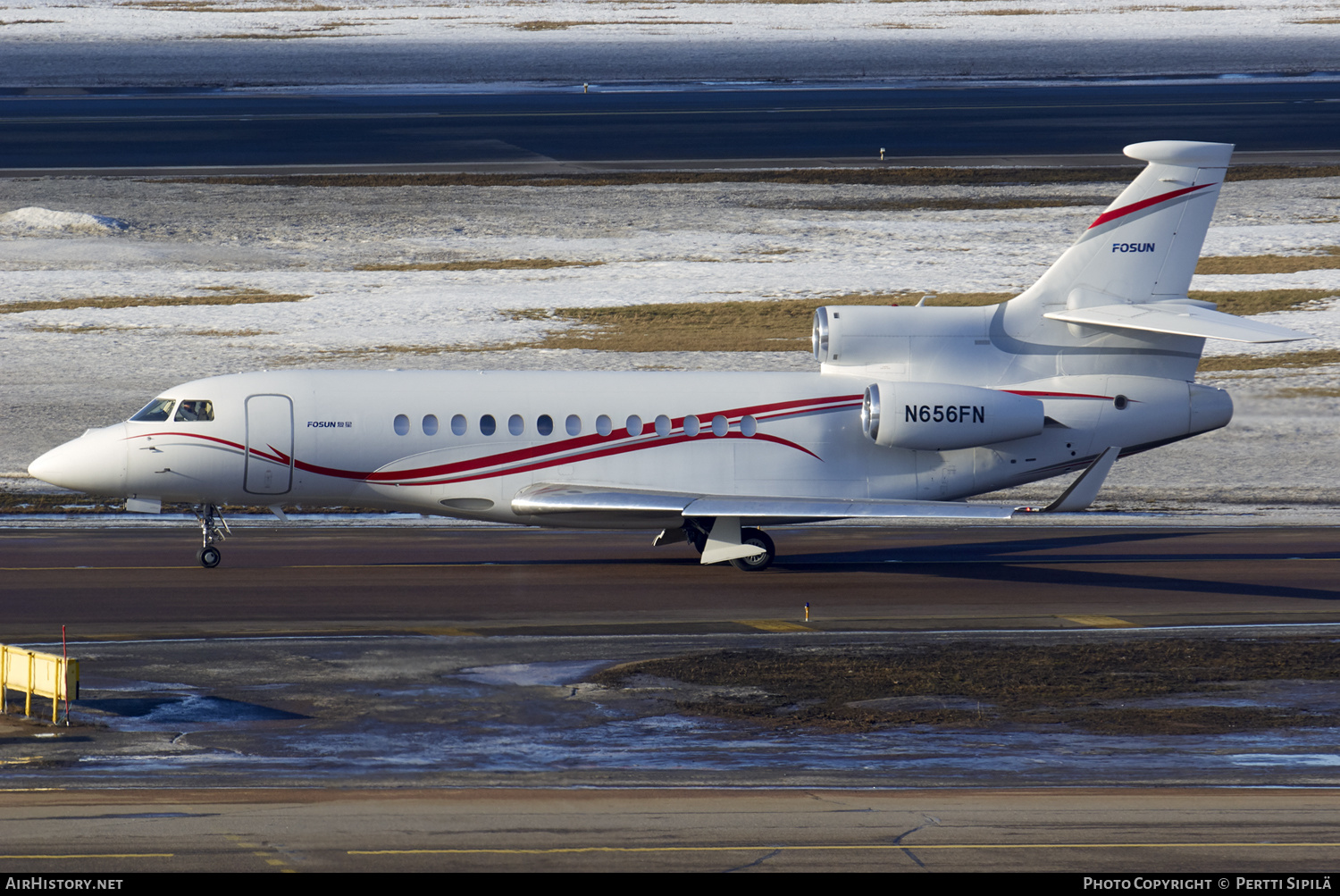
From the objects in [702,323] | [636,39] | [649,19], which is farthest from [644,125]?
[649,19]

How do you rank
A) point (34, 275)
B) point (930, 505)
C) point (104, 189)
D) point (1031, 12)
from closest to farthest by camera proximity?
point (930, 505)
point (34, 275)
point (104, 189)
point (1031, 12)

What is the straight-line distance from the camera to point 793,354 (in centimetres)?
4919

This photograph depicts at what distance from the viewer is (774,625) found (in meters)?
27.1

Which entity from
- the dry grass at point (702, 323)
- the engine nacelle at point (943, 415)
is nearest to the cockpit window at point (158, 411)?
the engine nacelle at point (943, 415)

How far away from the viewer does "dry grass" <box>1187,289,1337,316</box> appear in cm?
5338

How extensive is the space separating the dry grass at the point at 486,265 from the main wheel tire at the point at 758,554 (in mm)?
29265

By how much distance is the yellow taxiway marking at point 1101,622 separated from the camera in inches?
1081

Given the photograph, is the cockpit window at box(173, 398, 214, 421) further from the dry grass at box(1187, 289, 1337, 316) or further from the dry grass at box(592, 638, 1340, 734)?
the dry grass at box(1187, 289, 1337, 316)

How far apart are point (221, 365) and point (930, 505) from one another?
25.3 metres

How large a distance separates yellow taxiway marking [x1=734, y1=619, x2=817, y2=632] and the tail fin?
8425 mm

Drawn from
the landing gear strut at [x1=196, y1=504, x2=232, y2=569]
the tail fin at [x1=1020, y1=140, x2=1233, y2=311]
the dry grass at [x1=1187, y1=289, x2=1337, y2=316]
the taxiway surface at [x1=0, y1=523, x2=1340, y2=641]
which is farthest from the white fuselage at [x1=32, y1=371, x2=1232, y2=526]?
the dry grass at [x1=1187, y1=289, x2=1337, y2=316]

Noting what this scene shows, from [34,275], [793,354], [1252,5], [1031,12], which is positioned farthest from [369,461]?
[1252,5]

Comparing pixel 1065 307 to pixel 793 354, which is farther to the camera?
pixel 793 354

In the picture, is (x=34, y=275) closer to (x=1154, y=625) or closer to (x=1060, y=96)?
(x=1154, y=625)
